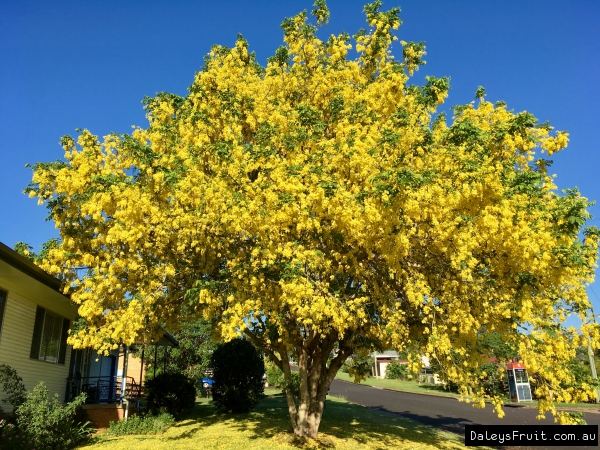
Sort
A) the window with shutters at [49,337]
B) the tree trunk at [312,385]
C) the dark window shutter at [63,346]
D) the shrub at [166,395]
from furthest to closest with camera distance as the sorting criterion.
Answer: the shrub at [166,395], the dark window shutter at [63,346], the window with shutters at [49,337], the tree trunk at [312,385]

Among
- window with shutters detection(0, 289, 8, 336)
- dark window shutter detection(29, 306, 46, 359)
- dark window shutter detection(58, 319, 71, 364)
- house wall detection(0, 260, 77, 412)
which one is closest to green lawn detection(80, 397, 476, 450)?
house wall detection(0, 260, 77, 412)

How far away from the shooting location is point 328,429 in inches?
561

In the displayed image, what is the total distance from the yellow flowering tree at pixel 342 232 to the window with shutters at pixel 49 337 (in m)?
2.63

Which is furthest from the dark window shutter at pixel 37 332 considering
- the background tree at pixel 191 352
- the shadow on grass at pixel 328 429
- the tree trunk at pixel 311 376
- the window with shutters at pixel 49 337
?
the background tree at pixel 191 352

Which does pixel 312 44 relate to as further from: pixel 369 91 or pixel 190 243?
pixel 190 243

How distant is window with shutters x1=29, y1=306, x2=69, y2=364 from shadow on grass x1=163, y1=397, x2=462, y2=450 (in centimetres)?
451

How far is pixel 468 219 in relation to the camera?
28.7ft

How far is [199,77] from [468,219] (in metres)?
9.32

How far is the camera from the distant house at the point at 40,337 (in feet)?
34.4

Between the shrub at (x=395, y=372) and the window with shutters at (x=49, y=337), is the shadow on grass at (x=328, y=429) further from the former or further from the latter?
the shrub at (x=395, y=372)

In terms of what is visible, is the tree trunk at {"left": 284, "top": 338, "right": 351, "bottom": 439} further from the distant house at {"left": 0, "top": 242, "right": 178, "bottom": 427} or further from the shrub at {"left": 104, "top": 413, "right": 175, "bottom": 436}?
the distant house at {"left": 0, "top": 242, "right": 178, "bottom": 427}

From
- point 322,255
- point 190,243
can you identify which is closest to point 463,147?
point 322,255

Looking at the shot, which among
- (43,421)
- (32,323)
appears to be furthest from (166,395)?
(43,421)

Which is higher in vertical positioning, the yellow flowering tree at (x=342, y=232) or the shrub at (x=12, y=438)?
the yellow flowering tree at (x=342, y=232)
